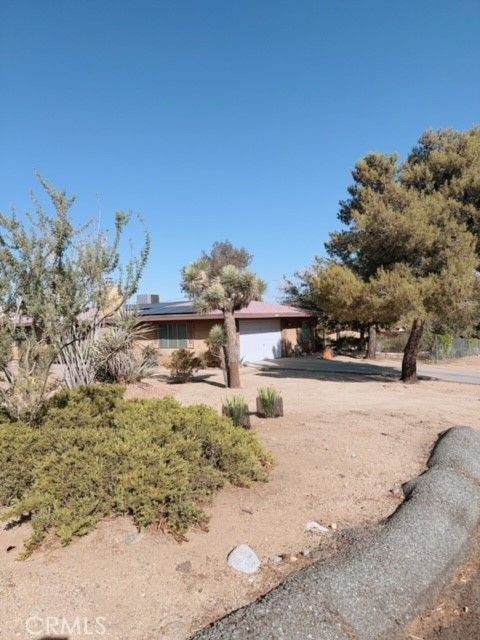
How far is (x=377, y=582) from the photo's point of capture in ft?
10.5

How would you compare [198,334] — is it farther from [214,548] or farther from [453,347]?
[214,548]

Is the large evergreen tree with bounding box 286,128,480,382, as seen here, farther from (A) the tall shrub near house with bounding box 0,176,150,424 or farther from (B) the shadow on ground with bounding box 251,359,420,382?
(A) the tall shrub near house with bounding box 0,176,150,424

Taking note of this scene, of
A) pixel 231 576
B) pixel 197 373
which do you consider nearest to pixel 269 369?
pixel 197 373

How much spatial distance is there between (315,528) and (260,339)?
19.5 metres

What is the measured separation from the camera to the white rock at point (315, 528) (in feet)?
13.6

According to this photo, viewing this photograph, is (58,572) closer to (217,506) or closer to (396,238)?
(217,506)

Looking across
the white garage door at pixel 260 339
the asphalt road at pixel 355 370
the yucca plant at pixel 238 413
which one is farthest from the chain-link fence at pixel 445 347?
the yucca plant at pixel 238 413

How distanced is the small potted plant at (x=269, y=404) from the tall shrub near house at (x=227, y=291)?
5.45 m

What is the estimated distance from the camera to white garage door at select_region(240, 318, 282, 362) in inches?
888

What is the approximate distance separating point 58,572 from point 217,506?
160 cm

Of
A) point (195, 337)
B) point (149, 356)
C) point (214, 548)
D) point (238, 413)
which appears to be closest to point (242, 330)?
point (195, 337)

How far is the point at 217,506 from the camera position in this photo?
452 centimetres

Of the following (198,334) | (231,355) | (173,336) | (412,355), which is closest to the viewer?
(231,355)

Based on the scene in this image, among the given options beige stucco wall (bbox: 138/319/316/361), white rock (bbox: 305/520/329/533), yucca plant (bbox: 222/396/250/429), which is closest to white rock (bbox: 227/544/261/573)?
white rock (bbox: 305/520/329/533)
